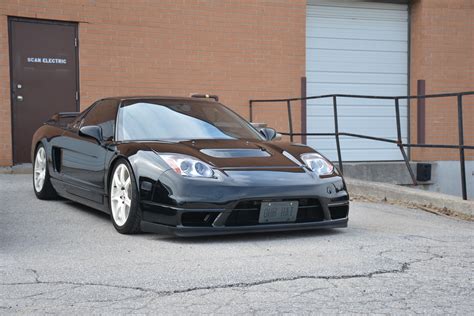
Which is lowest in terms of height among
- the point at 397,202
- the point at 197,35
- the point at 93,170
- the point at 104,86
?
the point at 397,202

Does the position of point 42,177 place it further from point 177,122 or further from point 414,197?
point 414,197

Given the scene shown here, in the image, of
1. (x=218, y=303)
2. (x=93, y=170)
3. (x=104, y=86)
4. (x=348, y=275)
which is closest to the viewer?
(x=218, y=303)

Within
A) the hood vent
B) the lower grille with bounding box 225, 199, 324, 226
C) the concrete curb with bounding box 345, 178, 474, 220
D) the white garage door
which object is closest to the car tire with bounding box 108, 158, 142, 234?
the hood vent

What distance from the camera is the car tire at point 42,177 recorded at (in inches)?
295

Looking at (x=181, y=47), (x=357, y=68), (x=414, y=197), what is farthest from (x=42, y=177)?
(x=357, y=68)

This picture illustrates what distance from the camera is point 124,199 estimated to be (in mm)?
5586

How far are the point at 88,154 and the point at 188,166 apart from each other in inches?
59.4

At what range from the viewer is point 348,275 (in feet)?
14.2

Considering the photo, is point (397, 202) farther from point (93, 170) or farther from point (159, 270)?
point (159, 270)

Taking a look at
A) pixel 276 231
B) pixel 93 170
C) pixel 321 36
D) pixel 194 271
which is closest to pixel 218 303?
pixel 194 271

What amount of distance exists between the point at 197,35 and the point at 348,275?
8627 millimetres

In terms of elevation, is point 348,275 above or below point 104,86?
below

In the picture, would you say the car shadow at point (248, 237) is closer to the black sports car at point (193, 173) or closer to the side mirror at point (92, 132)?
the black sports car at point (193, 173)

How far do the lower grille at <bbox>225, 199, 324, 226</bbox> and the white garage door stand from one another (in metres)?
8.35
